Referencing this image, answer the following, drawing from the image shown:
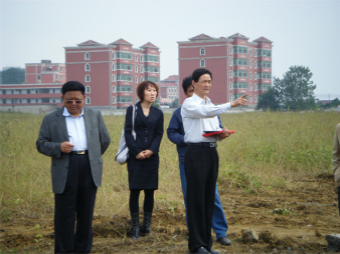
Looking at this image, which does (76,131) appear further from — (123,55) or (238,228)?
(123,55)

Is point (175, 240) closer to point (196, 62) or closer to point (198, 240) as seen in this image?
point (198, 240)

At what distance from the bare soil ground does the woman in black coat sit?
304 mm

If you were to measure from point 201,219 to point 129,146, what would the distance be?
1.24 meters

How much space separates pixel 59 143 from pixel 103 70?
6172 centimetres

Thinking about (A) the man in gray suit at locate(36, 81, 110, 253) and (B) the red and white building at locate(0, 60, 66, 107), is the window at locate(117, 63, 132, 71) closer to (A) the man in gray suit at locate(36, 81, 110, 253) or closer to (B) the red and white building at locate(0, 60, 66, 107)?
(B) the red and white building at locate(0, 60, 66, 107)

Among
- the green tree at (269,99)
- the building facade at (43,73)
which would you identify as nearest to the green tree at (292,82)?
the green tree at (269,99)

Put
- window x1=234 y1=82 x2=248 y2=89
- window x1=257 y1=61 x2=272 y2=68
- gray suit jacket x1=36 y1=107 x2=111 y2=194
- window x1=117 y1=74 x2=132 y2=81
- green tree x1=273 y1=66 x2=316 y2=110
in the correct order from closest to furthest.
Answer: gray suit jacket x1=36 y1=107 x2=111 y2=194
green tree x1=273 y1=66 x2=316 y2=110
window x1=234 y1=82 x2=248 y2=89
window x1=117 y1=74 x2=132 y2=81
window x1=257 y1=61 x2=272 y2=68

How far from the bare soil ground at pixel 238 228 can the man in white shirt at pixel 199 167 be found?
0.36m

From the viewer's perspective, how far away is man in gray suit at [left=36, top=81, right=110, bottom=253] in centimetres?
345

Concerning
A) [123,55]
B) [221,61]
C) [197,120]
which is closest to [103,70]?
[123,55]

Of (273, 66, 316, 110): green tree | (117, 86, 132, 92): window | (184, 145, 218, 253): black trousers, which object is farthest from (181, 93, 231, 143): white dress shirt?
(117, 86, 132, 92): window

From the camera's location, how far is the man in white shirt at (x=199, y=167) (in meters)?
3.63

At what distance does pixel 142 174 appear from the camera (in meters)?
4.32

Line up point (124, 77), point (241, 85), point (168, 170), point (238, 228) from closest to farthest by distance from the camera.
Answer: point (238, 228) < point (168, 170) < point (241, 85) < point (124, 77)
